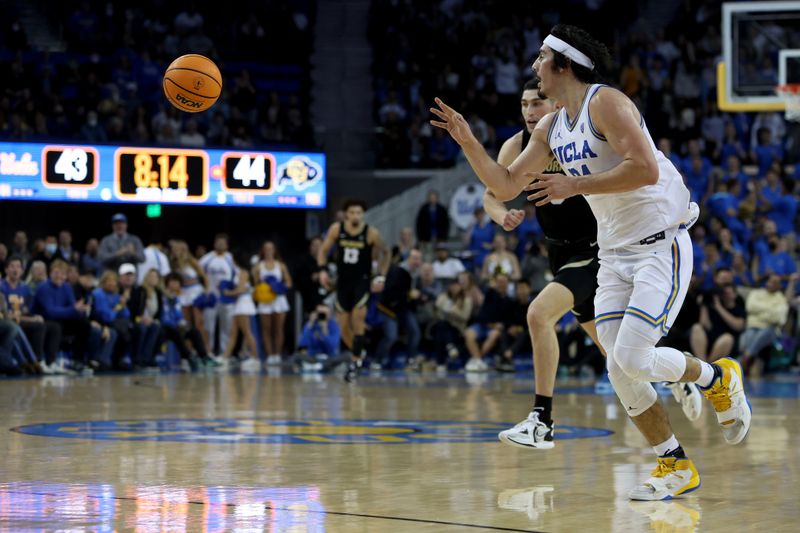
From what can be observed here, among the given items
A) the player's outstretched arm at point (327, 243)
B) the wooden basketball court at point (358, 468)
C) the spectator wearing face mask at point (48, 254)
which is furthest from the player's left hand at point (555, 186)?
the spectator wearing face mask at point (48, 254)

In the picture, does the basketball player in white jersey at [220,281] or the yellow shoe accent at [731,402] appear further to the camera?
the basketball player in white jersey at [220,281]

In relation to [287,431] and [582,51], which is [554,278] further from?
[287,431]

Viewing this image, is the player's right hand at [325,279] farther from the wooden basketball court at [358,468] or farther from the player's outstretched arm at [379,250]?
the wooden basketball court at [358,468]

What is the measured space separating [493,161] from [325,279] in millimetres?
11808

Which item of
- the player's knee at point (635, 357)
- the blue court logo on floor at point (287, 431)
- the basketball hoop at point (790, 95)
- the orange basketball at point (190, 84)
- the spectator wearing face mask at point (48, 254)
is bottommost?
the blue court logo on floor at point (287, 431)

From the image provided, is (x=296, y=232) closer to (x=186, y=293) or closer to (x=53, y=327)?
Result: (x=186, y=293)

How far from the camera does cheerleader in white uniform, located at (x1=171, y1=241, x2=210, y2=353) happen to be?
59.0 ft

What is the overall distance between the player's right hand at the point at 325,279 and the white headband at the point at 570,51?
11.4m

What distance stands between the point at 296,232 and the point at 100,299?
7.26m

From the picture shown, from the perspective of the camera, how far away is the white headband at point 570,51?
5477 millimetres

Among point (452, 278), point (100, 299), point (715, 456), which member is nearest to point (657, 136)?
point (452, 278)

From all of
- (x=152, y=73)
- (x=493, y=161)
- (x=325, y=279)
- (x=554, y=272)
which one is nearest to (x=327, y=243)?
(x=325, y=279)

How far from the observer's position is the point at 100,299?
15938 mm

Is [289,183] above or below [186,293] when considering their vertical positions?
above
